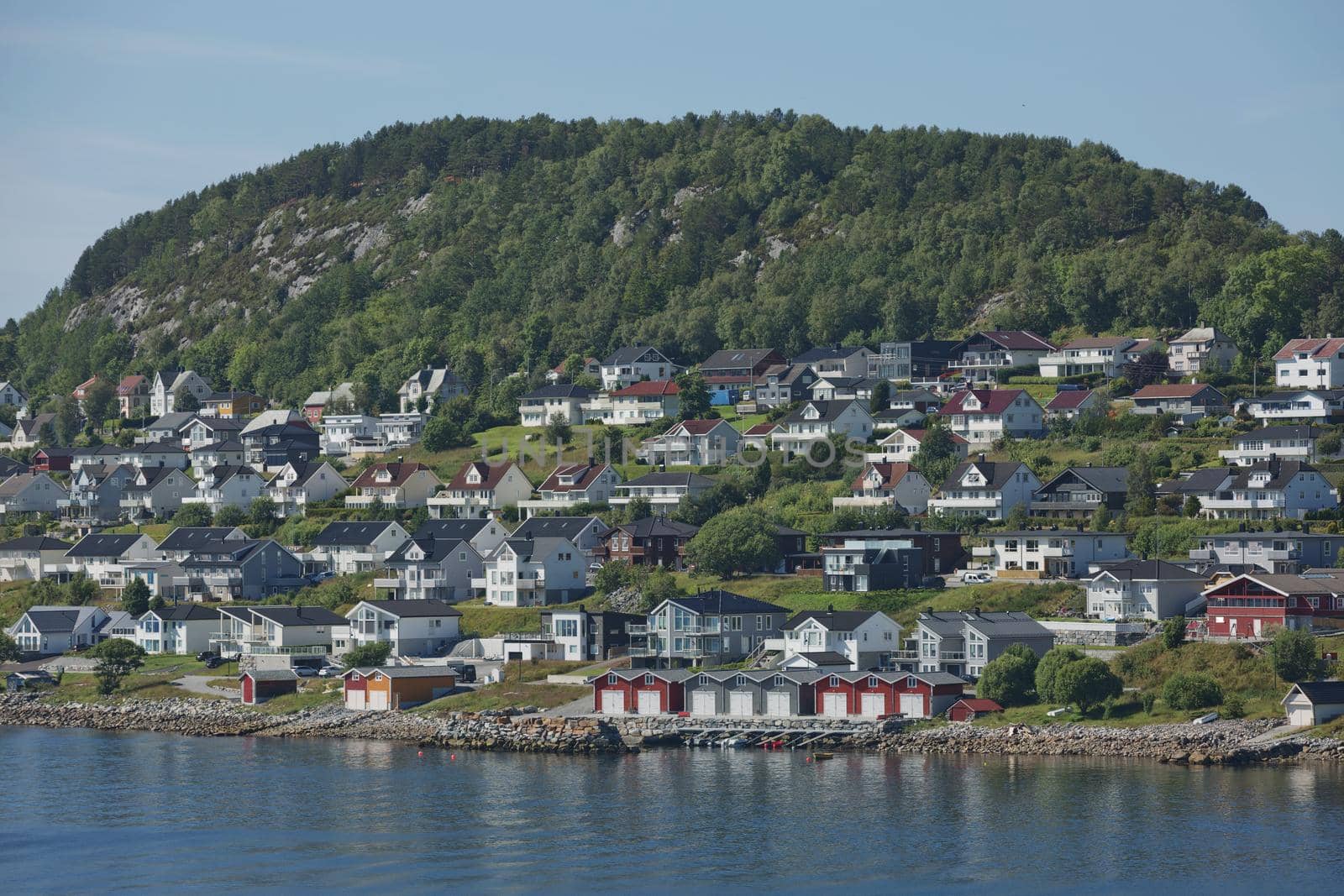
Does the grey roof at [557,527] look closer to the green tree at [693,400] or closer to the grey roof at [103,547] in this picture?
the green tree at [693,400]

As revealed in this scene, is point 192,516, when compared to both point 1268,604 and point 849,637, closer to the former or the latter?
point 849,637

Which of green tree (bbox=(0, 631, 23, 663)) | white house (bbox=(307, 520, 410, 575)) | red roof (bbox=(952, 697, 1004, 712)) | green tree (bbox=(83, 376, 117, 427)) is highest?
green tree (bbox=(83, 376, 117, 427))

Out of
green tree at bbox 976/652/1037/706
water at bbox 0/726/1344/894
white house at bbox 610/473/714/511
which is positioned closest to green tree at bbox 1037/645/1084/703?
green tree at bbox 976/652/1037/706

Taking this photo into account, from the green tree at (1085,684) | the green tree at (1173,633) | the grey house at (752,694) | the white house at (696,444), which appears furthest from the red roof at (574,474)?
the green tree at (1085,684)

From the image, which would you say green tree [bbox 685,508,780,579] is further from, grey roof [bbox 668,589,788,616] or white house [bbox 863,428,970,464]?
white house [bbox 863,428,970,464]

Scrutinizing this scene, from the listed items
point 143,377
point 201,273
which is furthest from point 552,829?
point 201,273

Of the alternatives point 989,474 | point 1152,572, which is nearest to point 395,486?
point 989,474
